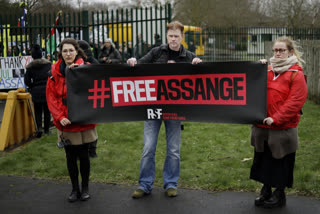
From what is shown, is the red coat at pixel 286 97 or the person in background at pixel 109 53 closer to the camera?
the red coat at pixel 286 97

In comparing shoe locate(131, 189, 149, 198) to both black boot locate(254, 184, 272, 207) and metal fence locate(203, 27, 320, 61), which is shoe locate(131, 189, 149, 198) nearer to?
black boot locate(254, 184, 272, 207)

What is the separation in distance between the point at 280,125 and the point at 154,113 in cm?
143

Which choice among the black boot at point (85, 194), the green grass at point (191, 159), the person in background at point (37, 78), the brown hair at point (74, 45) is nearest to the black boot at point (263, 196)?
the green grass at point (191, 159)

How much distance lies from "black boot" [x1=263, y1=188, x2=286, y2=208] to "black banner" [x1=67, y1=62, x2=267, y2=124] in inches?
34.8

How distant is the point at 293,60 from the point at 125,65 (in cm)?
189

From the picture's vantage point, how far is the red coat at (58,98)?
184 inches

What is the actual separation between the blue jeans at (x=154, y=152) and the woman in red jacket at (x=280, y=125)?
3.00 ft

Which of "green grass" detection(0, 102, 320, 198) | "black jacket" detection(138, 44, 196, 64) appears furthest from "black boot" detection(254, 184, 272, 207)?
"black jacket" detection(138, 44, 196, 64)

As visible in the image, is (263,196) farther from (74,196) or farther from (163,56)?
(74,196)

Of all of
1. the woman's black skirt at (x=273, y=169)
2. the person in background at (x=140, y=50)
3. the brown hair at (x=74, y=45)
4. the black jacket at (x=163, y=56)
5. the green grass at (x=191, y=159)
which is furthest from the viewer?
the person in background at (x=140, y=50)

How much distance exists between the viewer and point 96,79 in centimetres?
482

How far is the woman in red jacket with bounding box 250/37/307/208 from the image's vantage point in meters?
4.20

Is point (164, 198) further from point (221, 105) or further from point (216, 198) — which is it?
point (221, 105)

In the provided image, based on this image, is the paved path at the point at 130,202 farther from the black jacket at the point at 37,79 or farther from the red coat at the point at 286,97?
the black jacket at the point at 37,79
